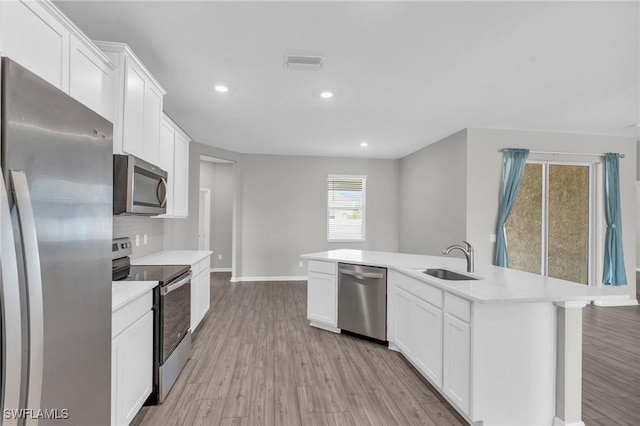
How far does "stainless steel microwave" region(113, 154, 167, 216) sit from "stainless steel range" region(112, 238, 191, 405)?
0.38 m

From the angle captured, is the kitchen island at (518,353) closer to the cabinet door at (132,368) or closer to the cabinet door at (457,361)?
the cabinet door at (457,361)

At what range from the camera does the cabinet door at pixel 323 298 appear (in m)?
3.70

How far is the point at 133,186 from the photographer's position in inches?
88.4

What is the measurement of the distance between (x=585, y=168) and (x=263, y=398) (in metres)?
5.92

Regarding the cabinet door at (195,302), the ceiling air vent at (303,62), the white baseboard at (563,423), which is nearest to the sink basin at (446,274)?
the white baseboard at (563,423)

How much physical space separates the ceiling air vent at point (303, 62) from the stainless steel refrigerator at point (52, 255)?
1697 millimetres

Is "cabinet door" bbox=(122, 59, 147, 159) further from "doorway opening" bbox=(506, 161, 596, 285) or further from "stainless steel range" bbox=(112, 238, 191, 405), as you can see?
"doorway opening" bbox=(506, 161, 596, 285)

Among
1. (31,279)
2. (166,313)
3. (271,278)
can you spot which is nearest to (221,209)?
(271,278)

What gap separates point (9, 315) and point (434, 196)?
5.61m

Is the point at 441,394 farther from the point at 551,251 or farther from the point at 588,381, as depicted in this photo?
the point at 551,251

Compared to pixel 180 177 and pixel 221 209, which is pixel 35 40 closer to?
pixel 180 177

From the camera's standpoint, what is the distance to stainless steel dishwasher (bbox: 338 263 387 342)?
10.8 feet

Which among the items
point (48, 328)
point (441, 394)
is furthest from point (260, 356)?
point (48, 328)

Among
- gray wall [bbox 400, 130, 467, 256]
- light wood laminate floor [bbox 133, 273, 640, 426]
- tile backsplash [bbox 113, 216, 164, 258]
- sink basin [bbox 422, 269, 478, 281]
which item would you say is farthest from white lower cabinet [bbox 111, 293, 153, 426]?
gray wall [bbox 400, 130, 467, 256]
